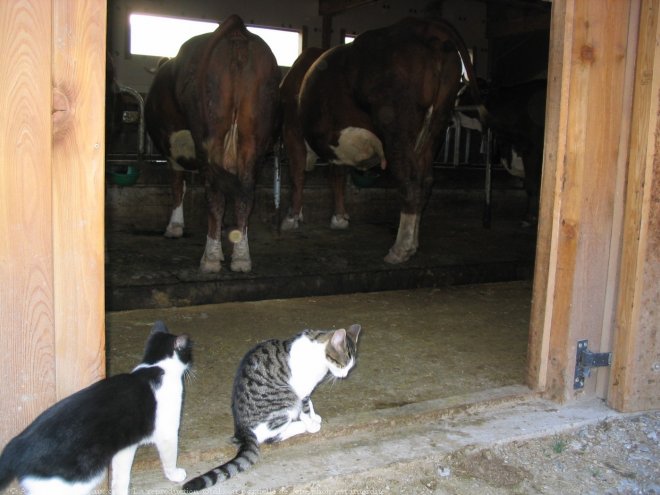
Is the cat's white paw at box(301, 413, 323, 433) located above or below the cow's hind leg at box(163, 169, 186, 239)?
below

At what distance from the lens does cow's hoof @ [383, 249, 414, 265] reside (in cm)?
652

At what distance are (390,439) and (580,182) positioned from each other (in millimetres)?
1558

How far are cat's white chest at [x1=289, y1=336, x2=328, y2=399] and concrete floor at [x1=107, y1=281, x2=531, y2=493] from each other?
223 millimetres

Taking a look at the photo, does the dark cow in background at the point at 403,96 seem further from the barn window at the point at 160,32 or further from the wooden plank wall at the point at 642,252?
the barn window at the point at 160,32

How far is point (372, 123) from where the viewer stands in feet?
21.9

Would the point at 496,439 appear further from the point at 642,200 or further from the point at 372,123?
the point at 372,123

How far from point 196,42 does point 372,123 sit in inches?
71.1

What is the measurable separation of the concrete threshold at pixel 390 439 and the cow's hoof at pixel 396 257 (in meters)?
2.90

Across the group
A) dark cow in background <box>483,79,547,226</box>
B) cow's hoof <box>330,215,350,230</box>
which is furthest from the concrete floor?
dark cow in background <box>483,79,547,226</box>

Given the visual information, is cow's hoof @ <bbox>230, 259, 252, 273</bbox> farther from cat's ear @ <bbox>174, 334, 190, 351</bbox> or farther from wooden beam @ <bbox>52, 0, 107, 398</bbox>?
wooden beam @ <bbox>52, 0, 107, 398</bbox>

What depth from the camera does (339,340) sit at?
2951mm

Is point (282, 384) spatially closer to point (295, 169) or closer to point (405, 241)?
point (405, 241)

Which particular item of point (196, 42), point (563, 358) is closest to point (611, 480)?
point (563, 358)

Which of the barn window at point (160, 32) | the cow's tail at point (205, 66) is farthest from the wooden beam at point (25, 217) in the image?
the barn window at point (160, 32)
